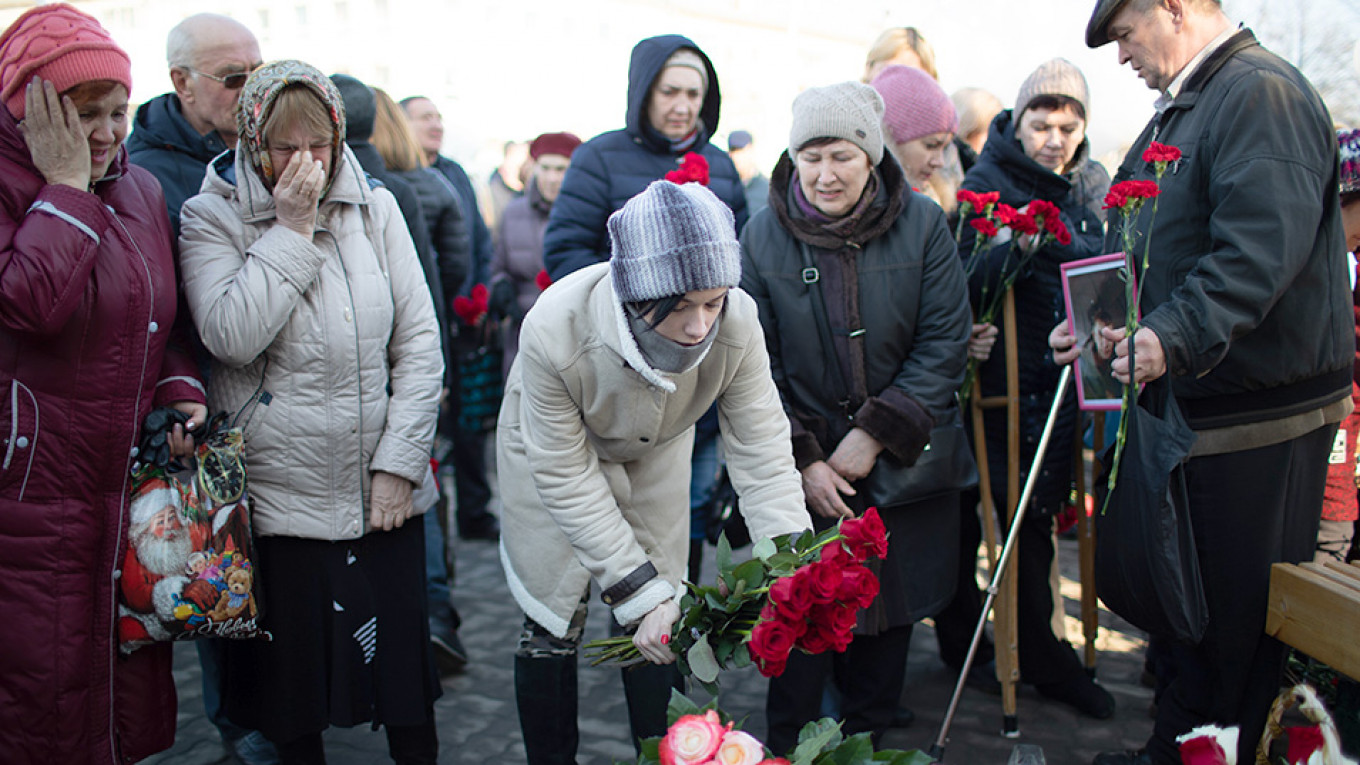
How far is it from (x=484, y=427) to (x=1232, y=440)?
4.15 metres

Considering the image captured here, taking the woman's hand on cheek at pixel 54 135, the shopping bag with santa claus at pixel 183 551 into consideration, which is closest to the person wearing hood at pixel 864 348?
the shopping bag with santa claus at pixel 183 551

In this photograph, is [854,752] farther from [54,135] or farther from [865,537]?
[54,135]

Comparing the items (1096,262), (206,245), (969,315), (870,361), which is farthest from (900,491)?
(206,245)

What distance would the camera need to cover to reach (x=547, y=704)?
279 cm

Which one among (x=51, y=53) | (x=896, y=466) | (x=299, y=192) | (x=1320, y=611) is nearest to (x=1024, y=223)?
(x=896, y=466)

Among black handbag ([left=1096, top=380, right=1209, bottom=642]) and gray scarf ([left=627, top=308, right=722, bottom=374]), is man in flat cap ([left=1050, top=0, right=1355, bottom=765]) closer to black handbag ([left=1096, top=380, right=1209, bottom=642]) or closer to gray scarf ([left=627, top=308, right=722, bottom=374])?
black handbag ([left=1096, top=380, right=1209, bottom=642])

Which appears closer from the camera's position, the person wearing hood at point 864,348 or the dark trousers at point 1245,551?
the dark trousers at point 1245,551

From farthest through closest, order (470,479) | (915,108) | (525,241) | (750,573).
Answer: (525,241) < (470,479) < (915,108) < (750,573)

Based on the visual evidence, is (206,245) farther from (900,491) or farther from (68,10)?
(900,491)

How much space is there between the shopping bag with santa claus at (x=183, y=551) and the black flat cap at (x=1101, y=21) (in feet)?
9.04

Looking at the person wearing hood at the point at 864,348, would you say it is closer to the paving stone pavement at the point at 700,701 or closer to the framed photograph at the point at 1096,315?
the framed photograph at the point at 1096,315

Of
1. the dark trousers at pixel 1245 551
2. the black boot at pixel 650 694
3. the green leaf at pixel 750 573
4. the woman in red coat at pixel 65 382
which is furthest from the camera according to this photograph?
the black boot at pixel 650 694

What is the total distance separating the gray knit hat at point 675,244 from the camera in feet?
6.71

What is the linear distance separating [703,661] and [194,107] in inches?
98.4
